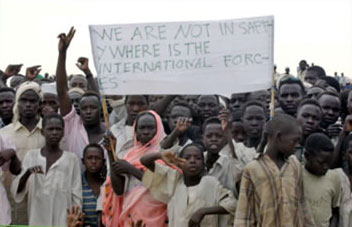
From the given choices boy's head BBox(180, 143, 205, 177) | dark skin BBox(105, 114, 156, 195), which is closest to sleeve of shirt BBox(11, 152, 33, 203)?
dark skin BBox(105, 114, 156, 195)

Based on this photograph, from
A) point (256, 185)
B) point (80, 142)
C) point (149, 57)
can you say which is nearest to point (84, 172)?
point (80, 142)

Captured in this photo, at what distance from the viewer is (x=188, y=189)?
6.46 m

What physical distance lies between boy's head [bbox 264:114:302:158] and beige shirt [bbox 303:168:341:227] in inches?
27.6

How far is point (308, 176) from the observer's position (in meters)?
6.27

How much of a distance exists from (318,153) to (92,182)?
2356 millimetres

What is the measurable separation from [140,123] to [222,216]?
118 centimetres

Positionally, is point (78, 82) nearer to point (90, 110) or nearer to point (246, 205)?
point (90, 110)

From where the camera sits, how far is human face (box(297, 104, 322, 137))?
6.91 m

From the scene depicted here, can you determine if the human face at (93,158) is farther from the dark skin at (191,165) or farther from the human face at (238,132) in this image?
the human face at (238,132)

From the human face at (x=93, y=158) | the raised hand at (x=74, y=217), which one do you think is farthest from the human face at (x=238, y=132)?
the raised hand at (x=74, y=217)

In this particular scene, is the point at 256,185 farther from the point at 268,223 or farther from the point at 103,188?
the point at 103,188

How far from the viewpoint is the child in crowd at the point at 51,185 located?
23.2 feet

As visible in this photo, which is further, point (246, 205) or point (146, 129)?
point (146, 129)

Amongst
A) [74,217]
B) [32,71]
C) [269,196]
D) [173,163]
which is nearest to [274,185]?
[269,196]
